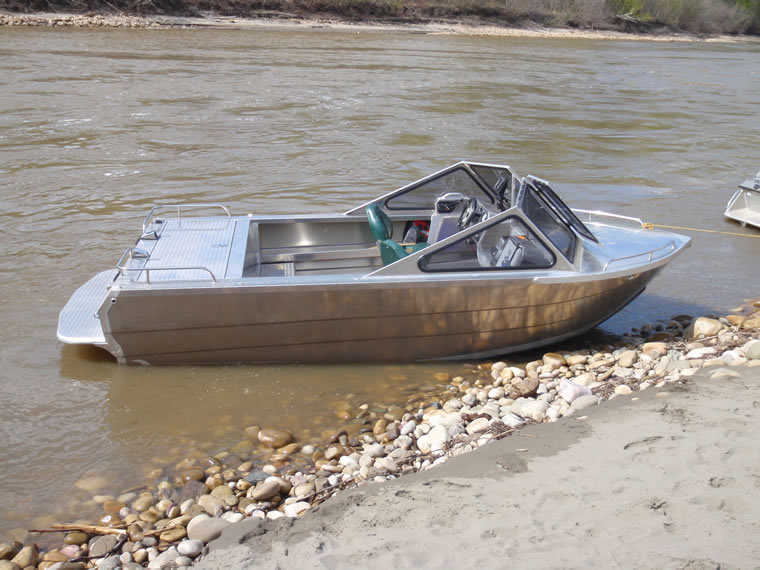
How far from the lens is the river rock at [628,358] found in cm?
581

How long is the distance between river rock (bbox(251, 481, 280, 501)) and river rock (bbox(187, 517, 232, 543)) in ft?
1.19

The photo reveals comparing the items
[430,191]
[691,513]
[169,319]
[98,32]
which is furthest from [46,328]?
[98,32]

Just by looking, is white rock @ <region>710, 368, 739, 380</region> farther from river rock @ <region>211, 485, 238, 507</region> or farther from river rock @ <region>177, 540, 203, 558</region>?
river rock @ <region>177, 540, 203, 558</region>

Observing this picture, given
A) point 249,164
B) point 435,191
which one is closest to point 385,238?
point 435,191

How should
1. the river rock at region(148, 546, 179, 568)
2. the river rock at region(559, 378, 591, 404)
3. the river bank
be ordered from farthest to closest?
1. the river rock at region(559, 378, 591, 404)
2. the river rock at region(148, 546, 179, 568)
3. the river bank

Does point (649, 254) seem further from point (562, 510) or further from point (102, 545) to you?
point (102, 545)

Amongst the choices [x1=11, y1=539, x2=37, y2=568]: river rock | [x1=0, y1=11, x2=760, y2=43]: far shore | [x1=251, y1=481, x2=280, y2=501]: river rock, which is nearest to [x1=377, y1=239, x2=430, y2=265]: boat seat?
[x1=251, y1=481, x2=280, y2=501]: river rock

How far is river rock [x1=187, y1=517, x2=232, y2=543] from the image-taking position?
3814 millimetres

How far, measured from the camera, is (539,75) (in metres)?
26.4

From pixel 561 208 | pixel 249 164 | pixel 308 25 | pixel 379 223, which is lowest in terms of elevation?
pixel 249 164

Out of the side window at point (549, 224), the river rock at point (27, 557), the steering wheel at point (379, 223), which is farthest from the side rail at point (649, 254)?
the river rock at point (27, 557)

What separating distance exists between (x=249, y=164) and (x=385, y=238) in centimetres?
716

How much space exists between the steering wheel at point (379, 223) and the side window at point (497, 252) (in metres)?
0.81

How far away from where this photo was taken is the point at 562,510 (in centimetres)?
350
